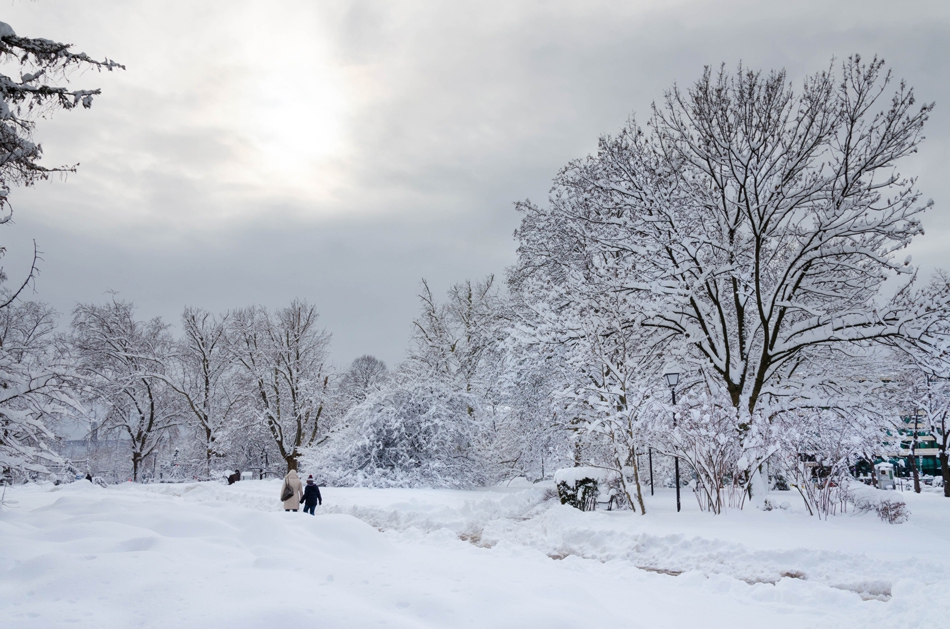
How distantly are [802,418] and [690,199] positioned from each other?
6385 millimetres

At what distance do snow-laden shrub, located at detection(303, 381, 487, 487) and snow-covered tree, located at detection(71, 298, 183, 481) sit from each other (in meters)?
16.1

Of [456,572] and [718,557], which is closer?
[456,572]

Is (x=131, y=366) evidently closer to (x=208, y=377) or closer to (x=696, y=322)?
(x=208, y=377)

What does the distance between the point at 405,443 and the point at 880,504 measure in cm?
1558

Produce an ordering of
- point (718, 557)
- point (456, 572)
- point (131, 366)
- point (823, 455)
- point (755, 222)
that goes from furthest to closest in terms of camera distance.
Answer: point (131, 366)
point (755, 222)
point (823, 455)
point (718, 557)
point (456, 572)

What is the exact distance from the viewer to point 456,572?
6.29 m

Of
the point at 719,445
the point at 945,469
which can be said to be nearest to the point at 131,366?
the point at 719,445

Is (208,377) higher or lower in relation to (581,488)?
higher

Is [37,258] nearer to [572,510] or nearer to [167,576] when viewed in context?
[167,576]

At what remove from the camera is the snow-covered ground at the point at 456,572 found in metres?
4.21

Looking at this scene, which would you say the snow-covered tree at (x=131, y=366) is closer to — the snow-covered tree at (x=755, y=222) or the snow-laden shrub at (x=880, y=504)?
the snow-covered tree at (x=755, y=222)

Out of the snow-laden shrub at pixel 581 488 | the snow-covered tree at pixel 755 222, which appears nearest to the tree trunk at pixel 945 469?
the snow-covered tree at pixel 755 222

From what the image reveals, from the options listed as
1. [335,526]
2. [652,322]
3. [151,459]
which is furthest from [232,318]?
[335,526]

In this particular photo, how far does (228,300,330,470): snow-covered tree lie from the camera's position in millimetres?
31219
